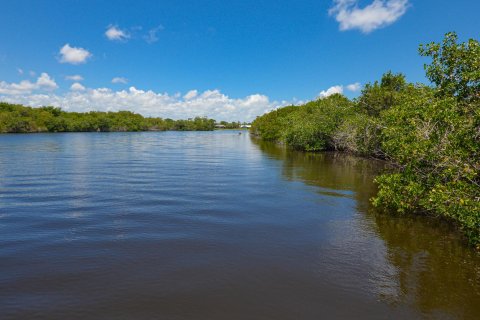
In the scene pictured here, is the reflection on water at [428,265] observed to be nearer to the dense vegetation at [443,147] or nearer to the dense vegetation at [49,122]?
the dense vegetation at [443,147]

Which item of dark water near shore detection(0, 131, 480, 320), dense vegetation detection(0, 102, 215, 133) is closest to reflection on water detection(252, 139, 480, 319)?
dark water near shore detection(0, 131, 480, 320)

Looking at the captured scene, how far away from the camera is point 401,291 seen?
843 cm

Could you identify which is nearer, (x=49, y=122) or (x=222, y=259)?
(x=222, y=259)

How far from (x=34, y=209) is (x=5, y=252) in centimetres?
539

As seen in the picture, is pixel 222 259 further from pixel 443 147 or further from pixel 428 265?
pixel 443 147

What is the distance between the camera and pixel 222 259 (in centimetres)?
1013

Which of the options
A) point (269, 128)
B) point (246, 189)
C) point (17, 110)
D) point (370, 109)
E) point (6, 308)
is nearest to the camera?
point (6, 308)

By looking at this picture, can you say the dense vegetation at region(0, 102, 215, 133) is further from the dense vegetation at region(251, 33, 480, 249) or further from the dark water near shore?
the dense vegetation at region(251, 33, 480, 249)

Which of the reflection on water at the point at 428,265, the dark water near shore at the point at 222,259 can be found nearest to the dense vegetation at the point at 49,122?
the dark water near shore at the point at 222,259

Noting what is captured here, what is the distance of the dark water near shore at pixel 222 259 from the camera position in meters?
7.60

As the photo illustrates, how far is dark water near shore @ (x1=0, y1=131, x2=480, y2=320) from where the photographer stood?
7.60 meters

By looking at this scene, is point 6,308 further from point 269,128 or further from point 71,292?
point 269,128

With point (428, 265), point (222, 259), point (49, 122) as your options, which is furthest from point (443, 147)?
point (49, 122)

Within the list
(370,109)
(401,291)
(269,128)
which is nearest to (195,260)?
(401,291)
